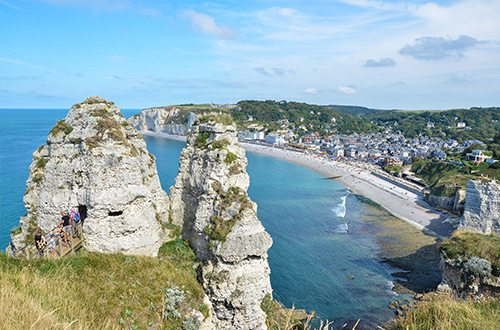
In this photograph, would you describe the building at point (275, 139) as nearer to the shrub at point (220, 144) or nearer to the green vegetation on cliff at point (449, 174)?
the green vegetation on cliff at point (449, 174)

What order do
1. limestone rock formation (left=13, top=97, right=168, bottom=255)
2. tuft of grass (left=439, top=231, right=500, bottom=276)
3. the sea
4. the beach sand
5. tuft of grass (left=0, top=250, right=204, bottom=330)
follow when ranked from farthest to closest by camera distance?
the beach sand < the sea < tuft of grass (left=439, top=231, right=500, bottom=276) < limestone rock formation (left=13, top=97, right=168, bottom=255) < tuft of grass (left=0, top=250, right=204, bottom=330)

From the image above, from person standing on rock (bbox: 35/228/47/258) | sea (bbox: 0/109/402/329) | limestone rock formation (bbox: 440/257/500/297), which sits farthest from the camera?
sea (bbox: 0/109/402/329)

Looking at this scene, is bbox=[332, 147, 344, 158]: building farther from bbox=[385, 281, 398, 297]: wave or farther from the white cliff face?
bbox=[385, 281, 398, 297]: wave

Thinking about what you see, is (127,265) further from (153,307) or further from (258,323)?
(258,323)

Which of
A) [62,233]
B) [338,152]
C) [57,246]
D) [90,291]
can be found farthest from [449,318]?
[338,152]

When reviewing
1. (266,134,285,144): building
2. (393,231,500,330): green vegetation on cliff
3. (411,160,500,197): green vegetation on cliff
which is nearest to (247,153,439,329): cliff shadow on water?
(393,231,500,330): green vegetation on cliff

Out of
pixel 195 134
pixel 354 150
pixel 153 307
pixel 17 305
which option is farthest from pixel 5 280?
pixel 354 150

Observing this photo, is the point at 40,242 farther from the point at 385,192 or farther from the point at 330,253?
the point at 385,192
